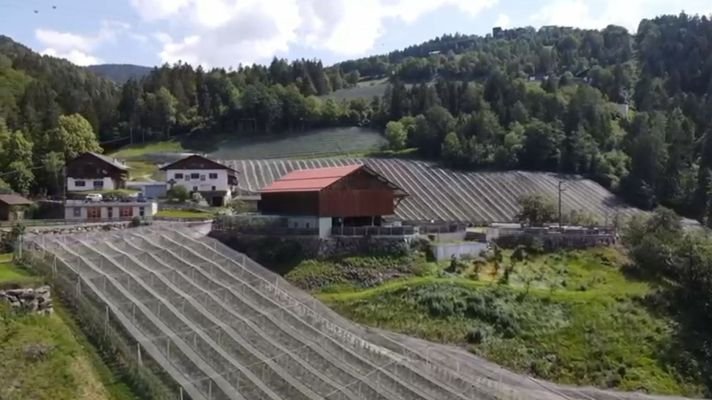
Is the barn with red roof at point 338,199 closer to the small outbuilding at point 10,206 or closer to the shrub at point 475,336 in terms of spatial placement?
the shrub at point 475,336

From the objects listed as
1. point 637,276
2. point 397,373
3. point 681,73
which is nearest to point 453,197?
point 637,276

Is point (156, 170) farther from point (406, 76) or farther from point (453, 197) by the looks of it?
point (406, 76)

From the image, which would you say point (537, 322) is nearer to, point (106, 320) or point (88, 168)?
point (106, 320)

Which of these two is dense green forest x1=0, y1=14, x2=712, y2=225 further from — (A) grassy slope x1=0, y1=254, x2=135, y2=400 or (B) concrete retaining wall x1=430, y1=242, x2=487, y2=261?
(A) grassy slope x1=0, y1=254, x2=135, y2=400

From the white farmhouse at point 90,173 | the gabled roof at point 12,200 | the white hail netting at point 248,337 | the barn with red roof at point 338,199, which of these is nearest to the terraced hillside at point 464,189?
the white farmhouse at point 90,173

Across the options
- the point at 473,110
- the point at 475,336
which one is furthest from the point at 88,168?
the point at 473,110

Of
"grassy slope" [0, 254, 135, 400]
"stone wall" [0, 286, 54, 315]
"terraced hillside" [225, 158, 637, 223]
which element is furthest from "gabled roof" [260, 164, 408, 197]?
"terraced hillside" [225, 158, 637, 223]
